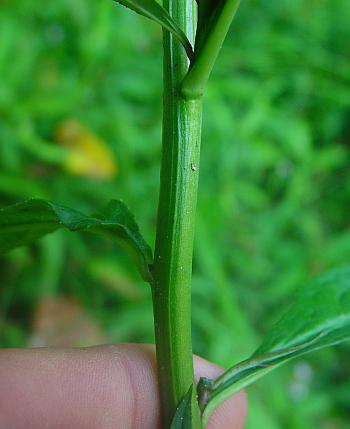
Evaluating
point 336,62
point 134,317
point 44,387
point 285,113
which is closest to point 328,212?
point 285,113

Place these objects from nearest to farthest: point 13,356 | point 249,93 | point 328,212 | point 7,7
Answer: point 13,356
point 7,7
point 249,93
point 328,212

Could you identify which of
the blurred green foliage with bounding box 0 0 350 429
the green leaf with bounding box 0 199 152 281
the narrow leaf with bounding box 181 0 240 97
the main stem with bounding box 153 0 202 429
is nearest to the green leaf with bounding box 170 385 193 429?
the main stem with bounding box 153 0 202 429

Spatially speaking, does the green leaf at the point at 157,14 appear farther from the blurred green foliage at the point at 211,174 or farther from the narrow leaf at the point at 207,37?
the blurred green foliage at the point at 211,174

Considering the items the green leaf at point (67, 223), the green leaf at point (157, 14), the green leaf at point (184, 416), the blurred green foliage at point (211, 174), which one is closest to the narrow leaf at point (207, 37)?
the green leaf at point (157, 14)

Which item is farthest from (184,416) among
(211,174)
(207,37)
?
(211,174)

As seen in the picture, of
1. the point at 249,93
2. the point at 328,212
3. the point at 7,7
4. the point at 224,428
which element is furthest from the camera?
the point at 328,212

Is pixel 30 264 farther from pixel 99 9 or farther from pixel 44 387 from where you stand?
pixel 44 387

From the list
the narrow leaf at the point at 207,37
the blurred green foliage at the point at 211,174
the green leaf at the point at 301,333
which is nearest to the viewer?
the narrow leaf at the point at 207,37
